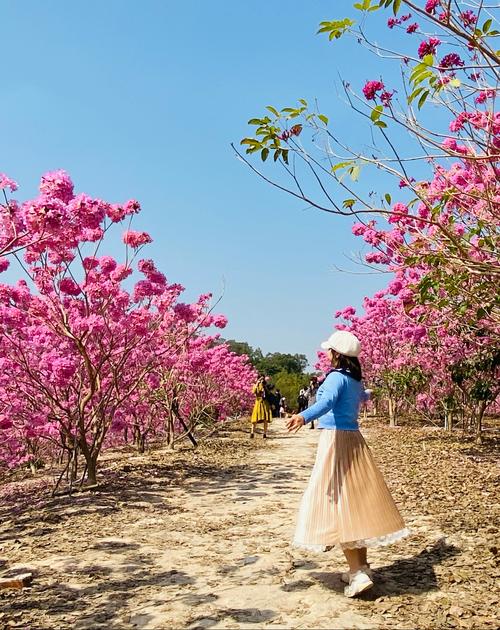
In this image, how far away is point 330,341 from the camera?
4.10m

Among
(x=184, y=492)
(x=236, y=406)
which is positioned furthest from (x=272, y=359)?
(x=184, y=492)

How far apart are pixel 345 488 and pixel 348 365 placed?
80cm

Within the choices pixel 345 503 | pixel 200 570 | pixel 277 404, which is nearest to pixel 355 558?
pixel 345 503

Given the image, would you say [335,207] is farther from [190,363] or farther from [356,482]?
[190,363]

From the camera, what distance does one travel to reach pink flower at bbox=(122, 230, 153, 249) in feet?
27.5

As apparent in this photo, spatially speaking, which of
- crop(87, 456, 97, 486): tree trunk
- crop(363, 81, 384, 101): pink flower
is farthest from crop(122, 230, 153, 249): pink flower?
crop(363, 81, 384, 101): pink flower

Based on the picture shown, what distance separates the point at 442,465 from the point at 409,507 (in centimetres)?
348

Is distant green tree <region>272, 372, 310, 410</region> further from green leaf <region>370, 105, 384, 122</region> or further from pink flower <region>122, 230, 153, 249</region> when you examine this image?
green leaf <region>370, 105, 384, 122</region>

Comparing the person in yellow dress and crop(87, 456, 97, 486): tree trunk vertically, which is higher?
the person in yellow dress

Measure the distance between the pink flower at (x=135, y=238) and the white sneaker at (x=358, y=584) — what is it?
18.9 feet

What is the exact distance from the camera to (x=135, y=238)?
8.39m

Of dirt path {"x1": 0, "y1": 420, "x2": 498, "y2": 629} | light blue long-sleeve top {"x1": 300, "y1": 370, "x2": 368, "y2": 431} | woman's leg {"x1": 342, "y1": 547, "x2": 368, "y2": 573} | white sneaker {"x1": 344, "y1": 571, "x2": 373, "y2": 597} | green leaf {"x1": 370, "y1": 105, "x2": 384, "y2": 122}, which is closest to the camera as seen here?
dirt path {"x1": 0, "y1": 420, "x2": 498, "y2": 629}

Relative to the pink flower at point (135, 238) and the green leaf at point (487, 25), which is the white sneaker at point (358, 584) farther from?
the pink flower at point (135, 238)

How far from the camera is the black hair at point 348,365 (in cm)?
404
